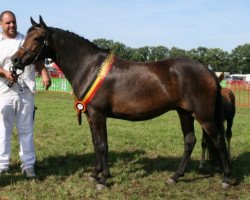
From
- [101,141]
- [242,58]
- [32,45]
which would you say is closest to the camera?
[32,45]

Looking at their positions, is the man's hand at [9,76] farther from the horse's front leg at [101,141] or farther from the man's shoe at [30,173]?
the man's shoe at [30,173]

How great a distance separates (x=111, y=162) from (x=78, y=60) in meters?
2.37

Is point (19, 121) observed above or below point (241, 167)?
above

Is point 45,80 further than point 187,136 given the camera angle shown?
No

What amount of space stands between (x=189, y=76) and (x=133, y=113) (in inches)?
38.8

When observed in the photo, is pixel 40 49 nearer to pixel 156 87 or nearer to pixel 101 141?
pixel 101 141

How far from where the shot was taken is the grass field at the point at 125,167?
527 cm

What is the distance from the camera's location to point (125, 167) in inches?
263

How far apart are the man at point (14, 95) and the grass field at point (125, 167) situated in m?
0.39

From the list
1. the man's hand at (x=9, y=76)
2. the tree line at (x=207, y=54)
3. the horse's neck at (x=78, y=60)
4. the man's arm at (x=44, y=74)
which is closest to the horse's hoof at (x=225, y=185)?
the horse's neck at (x=78, y=60)

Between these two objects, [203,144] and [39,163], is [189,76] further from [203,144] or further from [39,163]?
[39,163]

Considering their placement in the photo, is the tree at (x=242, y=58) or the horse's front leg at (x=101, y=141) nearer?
the horse's front leg at (x=101, y=141)

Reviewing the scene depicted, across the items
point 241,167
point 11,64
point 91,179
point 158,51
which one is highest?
point 158,51

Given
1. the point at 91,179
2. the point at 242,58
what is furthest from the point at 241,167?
the point at 242,58
